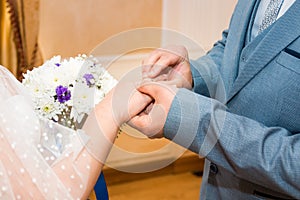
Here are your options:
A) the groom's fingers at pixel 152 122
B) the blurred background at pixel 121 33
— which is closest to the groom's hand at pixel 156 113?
the groom's fingers at pixel 152 122

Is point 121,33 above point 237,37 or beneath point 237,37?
beneath

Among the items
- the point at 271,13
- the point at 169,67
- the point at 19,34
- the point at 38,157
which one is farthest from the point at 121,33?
the point at 38,157

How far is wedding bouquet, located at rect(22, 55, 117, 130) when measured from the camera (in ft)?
4.25

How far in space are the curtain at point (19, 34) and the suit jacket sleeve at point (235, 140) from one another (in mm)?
1786

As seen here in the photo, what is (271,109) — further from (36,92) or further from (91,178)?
(36,92)

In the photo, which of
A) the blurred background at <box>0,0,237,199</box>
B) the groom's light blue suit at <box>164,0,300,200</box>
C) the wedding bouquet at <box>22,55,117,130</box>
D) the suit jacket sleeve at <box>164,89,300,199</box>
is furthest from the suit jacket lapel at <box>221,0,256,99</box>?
the blurred background at <box>0,0,237,199</box>

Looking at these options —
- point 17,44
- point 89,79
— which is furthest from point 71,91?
point 17,44

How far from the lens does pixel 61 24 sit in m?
2.96

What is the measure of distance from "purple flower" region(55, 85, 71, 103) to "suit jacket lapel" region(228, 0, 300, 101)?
44 centimetres

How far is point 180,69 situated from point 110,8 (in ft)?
5.58

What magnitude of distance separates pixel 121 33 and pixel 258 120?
1.79m

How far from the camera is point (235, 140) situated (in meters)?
1.15

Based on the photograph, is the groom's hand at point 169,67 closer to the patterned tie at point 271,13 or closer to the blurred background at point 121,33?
the patterned tie at point 271,13

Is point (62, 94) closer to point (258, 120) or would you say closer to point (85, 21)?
point (258, 120)
